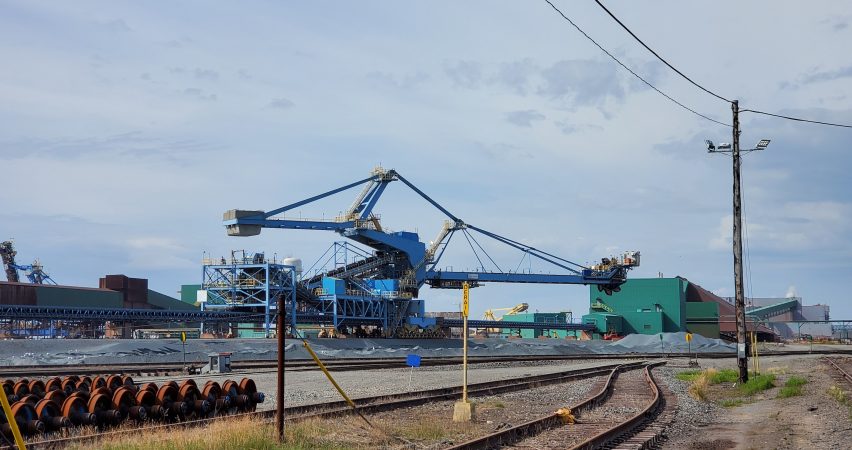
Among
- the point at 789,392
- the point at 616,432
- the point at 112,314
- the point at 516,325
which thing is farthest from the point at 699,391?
the point at 516,325

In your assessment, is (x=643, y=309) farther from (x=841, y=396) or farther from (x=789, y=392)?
(x=841, y=396)

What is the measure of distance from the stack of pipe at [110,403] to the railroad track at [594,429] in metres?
6.87

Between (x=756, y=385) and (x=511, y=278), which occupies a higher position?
(x=511, y=278)

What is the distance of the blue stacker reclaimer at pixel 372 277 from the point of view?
75.1m

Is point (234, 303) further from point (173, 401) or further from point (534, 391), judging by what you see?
point (173, 401)

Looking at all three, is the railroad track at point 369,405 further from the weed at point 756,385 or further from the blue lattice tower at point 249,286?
the blue lattice tower at point 249,286

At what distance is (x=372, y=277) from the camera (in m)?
83.9

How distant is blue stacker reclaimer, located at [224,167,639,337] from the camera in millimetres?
75062

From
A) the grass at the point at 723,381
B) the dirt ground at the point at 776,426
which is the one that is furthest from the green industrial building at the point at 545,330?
the dirt ground at the point at 776,426

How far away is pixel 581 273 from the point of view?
3765 inches

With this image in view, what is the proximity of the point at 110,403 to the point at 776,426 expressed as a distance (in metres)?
13.8

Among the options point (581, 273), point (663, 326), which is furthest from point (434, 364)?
point (663, 326)

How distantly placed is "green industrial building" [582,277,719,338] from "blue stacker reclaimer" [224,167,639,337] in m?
23.4

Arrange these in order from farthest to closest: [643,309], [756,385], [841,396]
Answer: [643,309] → [756,385] → [841,396]
